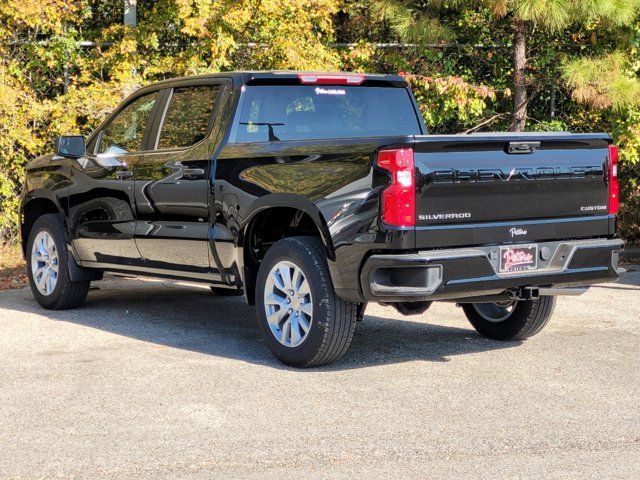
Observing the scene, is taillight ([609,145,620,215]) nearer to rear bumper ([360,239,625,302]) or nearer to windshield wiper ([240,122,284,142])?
rear bumper ([360,239,625,302])

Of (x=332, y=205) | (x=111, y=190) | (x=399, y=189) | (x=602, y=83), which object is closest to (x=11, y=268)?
(x=111, y=190)

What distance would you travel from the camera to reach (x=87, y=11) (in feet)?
45.1

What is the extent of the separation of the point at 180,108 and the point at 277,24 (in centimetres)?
575

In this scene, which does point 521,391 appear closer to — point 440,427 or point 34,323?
Result: point 440,427

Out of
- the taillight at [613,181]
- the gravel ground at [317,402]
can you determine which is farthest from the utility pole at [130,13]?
the taillight at [613,181]

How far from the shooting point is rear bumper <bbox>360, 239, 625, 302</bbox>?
609 centimetres

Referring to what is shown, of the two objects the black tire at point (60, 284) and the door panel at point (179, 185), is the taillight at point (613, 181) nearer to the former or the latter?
the door panel at point (179, 185)

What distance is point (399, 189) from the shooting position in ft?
19.9

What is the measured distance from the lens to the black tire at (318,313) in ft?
21.3

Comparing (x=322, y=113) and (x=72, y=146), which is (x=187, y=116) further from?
(x=72, y=146)

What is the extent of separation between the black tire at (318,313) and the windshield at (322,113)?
3.47 ft

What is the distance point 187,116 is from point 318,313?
2.15 meters

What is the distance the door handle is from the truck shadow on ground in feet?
3.88

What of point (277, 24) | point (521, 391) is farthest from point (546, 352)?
point (277, 24)
